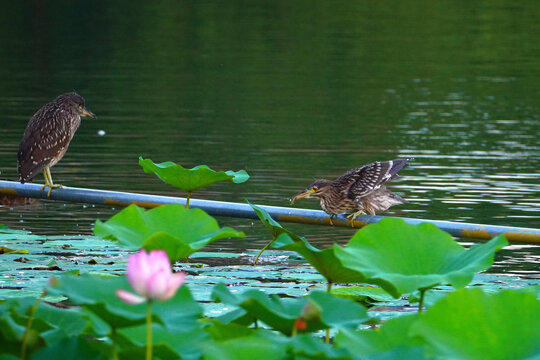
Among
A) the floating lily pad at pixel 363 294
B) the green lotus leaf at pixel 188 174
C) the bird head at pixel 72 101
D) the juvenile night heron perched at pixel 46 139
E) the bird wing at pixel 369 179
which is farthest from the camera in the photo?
the bird head at pixel 72 101

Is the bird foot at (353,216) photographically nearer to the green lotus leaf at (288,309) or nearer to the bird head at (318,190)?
the bird head at (318,190)

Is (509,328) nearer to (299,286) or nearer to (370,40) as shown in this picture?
(299,286)

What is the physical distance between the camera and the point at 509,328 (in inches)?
104

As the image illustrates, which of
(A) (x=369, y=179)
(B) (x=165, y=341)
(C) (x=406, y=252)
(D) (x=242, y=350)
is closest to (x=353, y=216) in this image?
(A) (x=369, y=179)

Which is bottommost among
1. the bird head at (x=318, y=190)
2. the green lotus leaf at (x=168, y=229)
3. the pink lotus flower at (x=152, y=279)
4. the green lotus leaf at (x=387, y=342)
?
the bird head at (x=318, y=190)

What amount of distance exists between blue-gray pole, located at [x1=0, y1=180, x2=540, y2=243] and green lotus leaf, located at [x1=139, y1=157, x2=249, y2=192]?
0.44 feet

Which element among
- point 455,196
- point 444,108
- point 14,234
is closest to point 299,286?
point 14,234

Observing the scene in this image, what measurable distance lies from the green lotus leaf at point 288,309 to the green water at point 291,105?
4746mm

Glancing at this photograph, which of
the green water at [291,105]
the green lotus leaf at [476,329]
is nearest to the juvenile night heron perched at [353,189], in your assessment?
the green water at [291,105]

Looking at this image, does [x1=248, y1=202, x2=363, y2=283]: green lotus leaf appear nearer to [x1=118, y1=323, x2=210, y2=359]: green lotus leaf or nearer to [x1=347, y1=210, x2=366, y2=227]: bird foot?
[x1=118, y1=323, x2=210, y2=359]: green lotus leaf

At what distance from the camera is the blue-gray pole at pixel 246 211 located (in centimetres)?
532

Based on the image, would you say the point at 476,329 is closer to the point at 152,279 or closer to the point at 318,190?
the point at 152,279

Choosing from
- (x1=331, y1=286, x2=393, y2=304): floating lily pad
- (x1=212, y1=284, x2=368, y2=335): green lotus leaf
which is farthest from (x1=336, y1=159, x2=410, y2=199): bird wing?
(x1=212, y1=284, x2=368, y2=335): green lotus leaf

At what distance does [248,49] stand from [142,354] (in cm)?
2938
